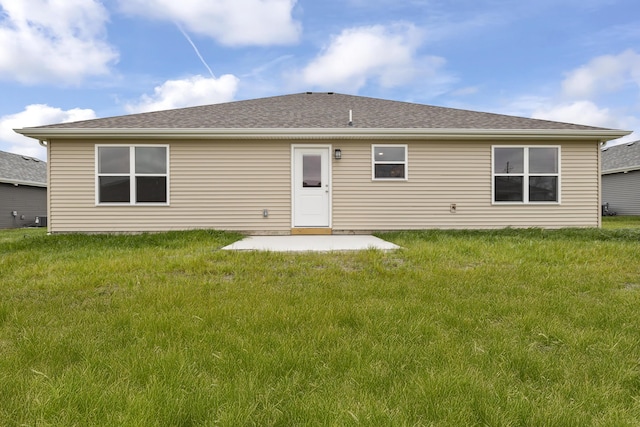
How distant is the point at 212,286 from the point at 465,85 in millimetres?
18584

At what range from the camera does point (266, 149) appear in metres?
9.13

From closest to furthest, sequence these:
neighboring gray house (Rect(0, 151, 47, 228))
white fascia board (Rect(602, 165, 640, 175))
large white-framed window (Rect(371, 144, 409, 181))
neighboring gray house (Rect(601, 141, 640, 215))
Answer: large white-framed window (Rect(371, 144, 409, 181)) → neighboring gray house (Rect(0, 151, 47, 228)) → white fascia board (Rect(602, 165, 640, 175)) → neighboring gray house (Rect(601, 141, 640, 215))

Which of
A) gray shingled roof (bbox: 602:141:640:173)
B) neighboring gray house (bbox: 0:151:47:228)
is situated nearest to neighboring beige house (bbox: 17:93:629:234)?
neighboring gray house (bbox: 0:151:47:228)

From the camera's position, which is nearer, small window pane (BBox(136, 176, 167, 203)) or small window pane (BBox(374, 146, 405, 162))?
small window pane (BBox(136, 176, 167, 203))

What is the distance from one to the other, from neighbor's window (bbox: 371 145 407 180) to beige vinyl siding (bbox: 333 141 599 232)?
0.53 ft

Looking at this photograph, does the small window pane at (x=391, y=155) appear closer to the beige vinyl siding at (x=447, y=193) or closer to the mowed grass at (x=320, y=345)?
the beige vinyl siding at (x=447, y=193)

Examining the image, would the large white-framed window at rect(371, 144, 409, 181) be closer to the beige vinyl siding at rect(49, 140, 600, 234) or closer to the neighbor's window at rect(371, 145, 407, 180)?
the neighbor's window at rect(371, 145, 407, 180)

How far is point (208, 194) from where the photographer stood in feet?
30.0

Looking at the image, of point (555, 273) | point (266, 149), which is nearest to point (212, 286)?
point (555, 273)

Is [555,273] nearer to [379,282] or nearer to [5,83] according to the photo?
[379,282]

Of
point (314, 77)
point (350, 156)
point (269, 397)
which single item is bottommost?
point (269, 397)

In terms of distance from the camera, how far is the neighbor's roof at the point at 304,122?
28.6 feet

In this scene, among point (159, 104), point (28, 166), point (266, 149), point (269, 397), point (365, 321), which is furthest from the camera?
point (159, 104)

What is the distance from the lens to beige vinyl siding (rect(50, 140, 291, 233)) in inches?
352
